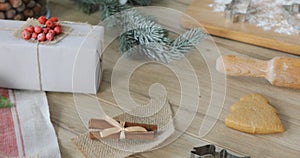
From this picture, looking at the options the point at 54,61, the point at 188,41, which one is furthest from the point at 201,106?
the point at 54,61

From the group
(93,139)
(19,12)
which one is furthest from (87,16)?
(93,139)

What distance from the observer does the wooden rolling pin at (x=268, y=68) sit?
30.4 inches

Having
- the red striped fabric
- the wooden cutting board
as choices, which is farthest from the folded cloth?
the wooden cutting board

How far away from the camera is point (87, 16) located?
3.17 feet

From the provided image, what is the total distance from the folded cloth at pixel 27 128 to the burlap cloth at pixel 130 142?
0.04 meters

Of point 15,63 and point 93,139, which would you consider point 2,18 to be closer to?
point 15,63

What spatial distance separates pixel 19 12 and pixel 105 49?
17 centimetres

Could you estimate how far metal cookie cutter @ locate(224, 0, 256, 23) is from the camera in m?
0.92

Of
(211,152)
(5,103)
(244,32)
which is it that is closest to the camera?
(211,152)

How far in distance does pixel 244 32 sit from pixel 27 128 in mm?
433

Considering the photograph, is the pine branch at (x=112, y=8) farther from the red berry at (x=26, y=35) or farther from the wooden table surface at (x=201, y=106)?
the red berry at (x=26, y=35)

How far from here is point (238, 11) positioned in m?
0.93

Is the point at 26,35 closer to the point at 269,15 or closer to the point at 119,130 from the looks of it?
the point at 119,130

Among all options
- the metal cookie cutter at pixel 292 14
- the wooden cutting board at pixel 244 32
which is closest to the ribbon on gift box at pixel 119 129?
the wooden cutting board at pixel 244 32
